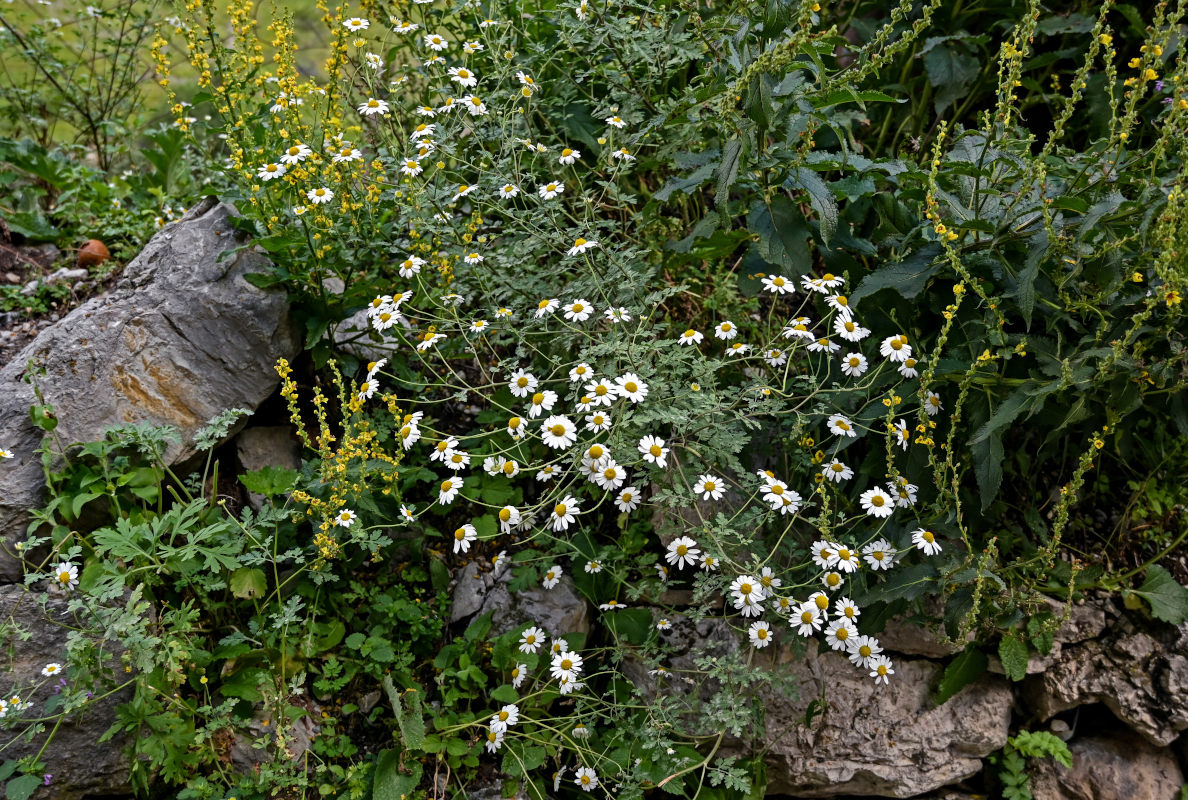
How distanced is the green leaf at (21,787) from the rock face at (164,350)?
2.69 feet

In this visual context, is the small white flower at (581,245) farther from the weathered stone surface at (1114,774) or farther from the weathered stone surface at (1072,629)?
the weathered stone surface at (1114,774)

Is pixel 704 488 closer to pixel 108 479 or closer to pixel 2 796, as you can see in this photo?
pixel 108 479

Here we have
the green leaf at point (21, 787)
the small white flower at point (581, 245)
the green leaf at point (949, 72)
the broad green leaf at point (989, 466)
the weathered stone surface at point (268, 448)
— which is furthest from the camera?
the green leaf at point (949, 72)

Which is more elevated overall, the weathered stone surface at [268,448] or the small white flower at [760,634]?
the weathered stone surface at [268,448]

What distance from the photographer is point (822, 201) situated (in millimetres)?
2357

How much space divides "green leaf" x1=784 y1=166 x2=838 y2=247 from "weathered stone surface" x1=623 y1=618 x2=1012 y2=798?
1251 mm

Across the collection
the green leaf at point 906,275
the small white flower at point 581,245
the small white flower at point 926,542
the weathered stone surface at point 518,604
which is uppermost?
the small white flower at point 581,245

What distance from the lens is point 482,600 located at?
9.01ft

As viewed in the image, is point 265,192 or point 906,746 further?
point 265,192

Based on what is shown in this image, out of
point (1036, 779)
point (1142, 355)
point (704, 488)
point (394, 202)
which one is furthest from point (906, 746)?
point (394, 202)

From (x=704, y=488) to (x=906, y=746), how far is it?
108cm

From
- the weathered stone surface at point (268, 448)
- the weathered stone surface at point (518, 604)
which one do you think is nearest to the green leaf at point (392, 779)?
the weathered stone surface at point (518, 604)

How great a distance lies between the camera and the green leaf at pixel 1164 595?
2.55 m

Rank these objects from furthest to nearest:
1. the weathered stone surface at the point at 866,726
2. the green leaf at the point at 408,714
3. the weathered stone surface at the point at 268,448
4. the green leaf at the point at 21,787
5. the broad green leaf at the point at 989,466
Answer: the weathered stone surface at the point at 268,448, the weathered stone surface at the point at 866,726, the green leaf at the point at 408,714, the broad green leaf at the point at 989,466, the green leaf at the point at 21,787
